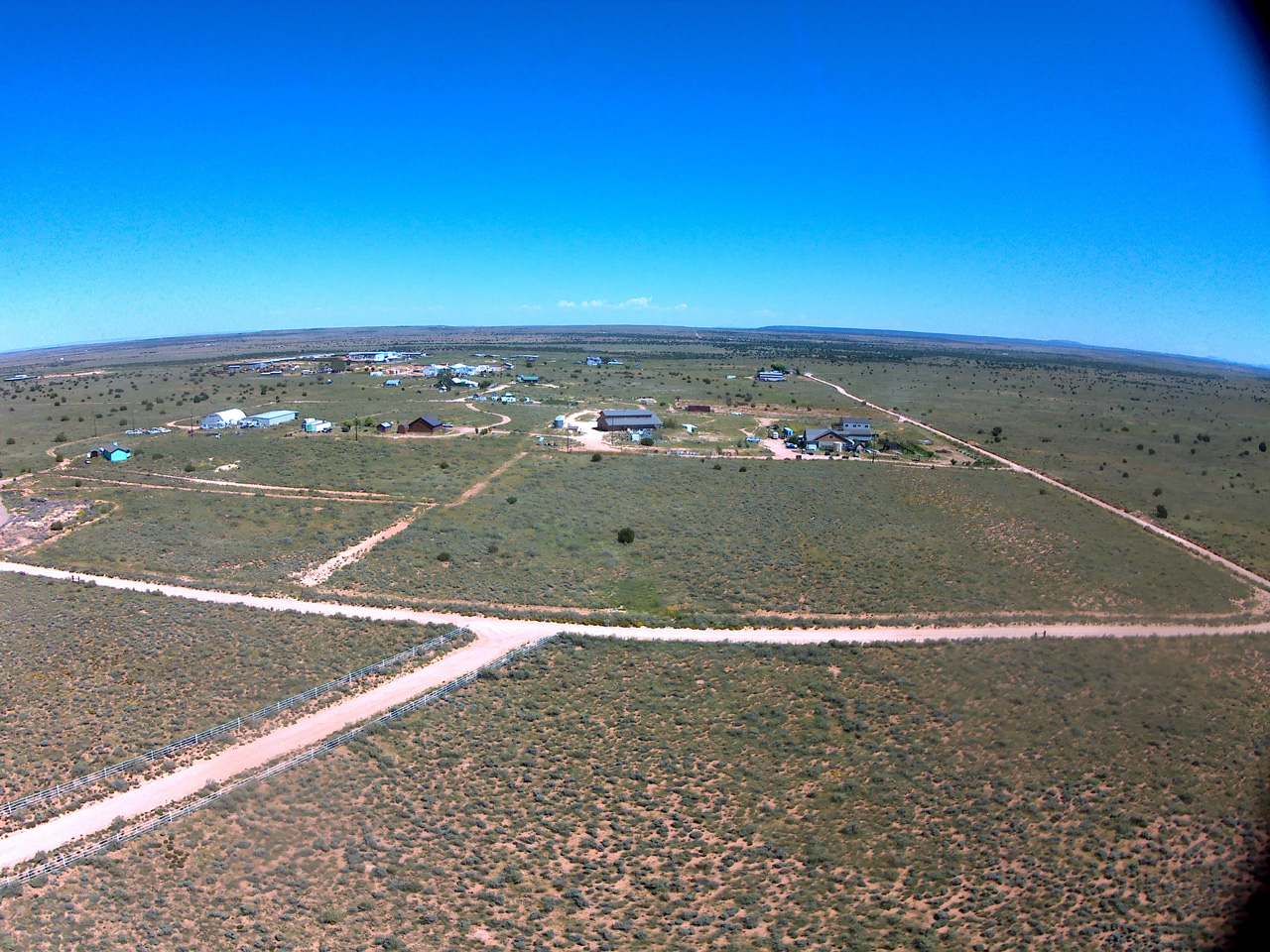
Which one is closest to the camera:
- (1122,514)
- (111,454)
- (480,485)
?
(1122,514)

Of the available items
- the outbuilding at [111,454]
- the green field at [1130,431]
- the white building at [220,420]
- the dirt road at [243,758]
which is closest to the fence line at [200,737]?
the dirt road at [243,758]

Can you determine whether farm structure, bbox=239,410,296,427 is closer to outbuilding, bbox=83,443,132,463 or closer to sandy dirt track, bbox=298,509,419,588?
outbuilding, bbox=83,443,132,463

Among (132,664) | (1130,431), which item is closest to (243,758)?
(132,664)

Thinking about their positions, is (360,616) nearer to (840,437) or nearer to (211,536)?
(211,536)

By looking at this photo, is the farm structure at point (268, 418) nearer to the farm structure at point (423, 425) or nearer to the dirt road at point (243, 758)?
the farm structure at point (423, 425)

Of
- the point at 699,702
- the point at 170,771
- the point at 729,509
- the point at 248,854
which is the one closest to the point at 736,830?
the point at 699,702
